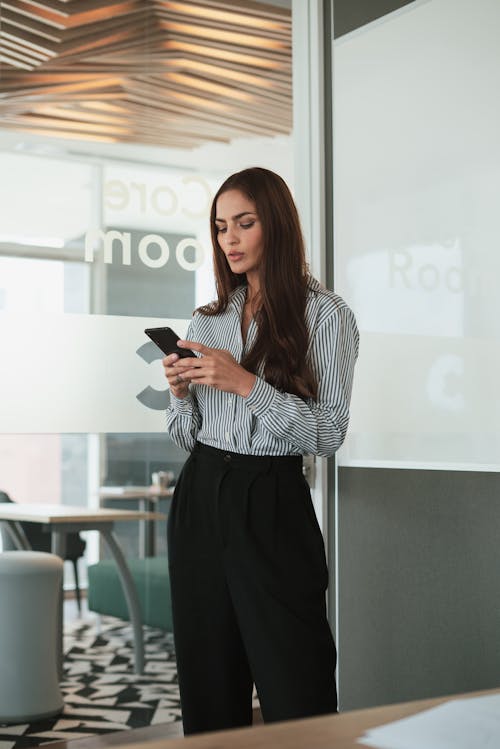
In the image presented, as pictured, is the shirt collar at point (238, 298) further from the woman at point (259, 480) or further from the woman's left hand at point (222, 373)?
the woman's left hand at point (222, 373)

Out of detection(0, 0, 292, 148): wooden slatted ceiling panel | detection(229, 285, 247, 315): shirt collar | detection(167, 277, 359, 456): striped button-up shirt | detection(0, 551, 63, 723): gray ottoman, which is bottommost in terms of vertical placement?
detection(0, 551, 63, 723): gray ottoman

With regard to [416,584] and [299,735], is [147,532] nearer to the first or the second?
[416,584]

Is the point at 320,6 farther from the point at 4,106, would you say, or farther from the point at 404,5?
the point at 4,106

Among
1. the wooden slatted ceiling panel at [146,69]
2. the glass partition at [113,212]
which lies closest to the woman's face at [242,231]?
the glass partition at [113,212]

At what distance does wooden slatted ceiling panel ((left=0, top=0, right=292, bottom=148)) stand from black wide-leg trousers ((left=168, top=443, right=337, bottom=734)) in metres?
1.24

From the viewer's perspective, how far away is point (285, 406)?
2098 mm

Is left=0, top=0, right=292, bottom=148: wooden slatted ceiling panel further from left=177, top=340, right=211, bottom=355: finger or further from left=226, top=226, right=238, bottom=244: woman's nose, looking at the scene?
left=177, top=340, right=211, bottom=355: finger

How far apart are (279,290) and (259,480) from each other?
0.46 metres

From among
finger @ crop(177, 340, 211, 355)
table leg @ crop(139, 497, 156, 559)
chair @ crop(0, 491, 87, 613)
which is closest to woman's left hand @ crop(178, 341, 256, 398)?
finger @ crop(177, 340, 211, 355)

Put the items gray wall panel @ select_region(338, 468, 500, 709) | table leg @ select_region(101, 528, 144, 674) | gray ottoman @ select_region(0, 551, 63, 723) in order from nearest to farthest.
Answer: gray wall panel @ select_region(338, 468, 500, 709) < gray ottoman @ select_region(0, 551, 63, 723) < table leg @ select_region(101, 528, 144, 674)

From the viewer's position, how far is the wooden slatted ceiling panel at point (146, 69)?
9.32 ft

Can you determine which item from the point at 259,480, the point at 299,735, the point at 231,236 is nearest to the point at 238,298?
the point at 231,236

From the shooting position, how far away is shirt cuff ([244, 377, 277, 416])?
210 cm

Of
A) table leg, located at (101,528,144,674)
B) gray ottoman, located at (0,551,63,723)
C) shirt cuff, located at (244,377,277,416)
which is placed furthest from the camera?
table leg, located at (101,528,144,674)
